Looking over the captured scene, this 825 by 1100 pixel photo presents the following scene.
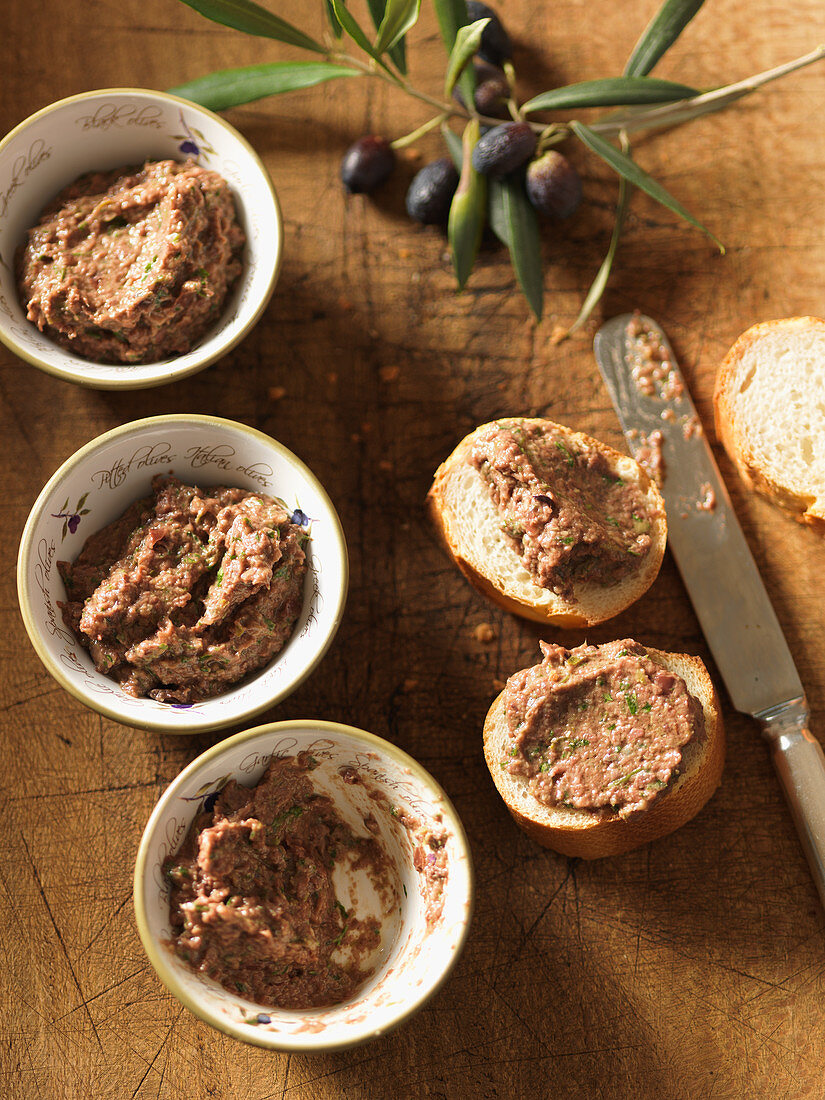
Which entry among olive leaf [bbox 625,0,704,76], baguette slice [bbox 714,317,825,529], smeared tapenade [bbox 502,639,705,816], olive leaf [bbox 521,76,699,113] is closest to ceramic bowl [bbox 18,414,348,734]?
smeared tapenade [bbox 502,639,705,816]

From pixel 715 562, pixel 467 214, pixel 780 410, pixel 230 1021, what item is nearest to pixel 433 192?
pixel 467 214

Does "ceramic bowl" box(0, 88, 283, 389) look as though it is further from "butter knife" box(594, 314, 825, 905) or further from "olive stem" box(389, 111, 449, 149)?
"butter knife" box(594, 314, 825, 905)

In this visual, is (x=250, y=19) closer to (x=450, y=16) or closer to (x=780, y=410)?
(x=450, y=16)

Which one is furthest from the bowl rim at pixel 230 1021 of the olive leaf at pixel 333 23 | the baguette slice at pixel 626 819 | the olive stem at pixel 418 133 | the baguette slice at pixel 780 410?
the olive leaf at pixel 333 23

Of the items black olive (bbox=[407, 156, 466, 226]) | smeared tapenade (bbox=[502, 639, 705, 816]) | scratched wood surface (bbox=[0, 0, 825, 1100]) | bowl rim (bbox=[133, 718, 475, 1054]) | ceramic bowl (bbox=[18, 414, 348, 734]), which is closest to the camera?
bowl rim (bbox=[133, 718, 475, 1054])

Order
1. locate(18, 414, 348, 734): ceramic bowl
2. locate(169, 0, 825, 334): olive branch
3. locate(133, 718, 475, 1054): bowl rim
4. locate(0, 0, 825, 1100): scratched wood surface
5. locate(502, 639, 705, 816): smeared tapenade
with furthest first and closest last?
1. locate(169, 0, 825, 334): olive branch
2. locate(0, 0, 825, 1100): scratched wood surface
3. locate(502, 639, 705, 816): smeared tapenade
4. locate(18, 414, 348, 734): ceramic bowl
5. locate(133, 718, 475, 1054): bowl rim

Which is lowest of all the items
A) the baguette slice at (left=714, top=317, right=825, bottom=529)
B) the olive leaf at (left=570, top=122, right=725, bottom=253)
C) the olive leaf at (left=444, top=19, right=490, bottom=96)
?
the baguette slice at (left=714, top=317, right=825, bottom=529)

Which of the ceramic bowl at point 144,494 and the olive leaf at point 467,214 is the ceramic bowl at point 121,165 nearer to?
the ceramic bowl at point 144,494

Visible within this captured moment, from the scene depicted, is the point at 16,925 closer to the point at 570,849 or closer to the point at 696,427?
the point at 570,849
